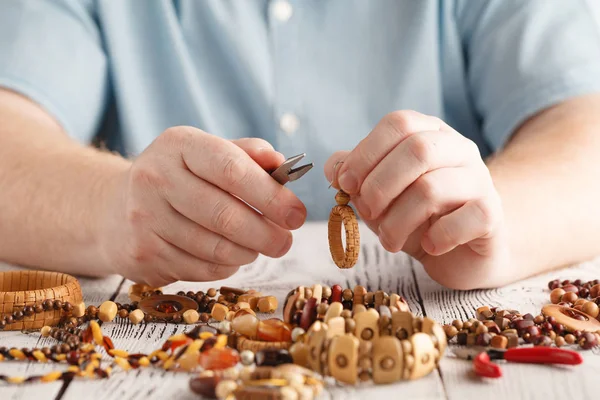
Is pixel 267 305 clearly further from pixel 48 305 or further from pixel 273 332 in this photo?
pixel 48 305

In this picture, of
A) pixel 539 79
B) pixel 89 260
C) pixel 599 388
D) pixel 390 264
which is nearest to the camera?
pixel 599 388

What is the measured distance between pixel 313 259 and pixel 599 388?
0.74 meters

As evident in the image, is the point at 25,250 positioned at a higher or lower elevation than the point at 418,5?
lower

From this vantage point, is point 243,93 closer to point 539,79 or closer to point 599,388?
point 539,79

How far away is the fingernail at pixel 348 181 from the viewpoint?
969mm

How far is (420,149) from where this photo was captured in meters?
0.93

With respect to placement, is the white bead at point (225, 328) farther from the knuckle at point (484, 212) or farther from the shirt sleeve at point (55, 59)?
the shirt sleeve at point (55, 59)

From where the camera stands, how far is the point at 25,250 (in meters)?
1.30

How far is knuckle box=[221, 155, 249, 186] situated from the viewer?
976 mm

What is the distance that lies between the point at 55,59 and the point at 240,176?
91 cm

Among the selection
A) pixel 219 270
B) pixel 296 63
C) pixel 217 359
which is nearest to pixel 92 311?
pixel 219 270

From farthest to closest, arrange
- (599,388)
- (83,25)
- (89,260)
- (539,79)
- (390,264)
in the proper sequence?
(83,25)
(539,79)
(390,264)
(89,260)
(599,388)

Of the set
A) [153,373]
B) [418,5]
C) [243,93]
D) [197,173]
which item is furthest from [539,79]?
[153,373]

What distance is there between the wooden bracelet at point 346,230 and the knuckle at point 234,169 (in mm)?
136
